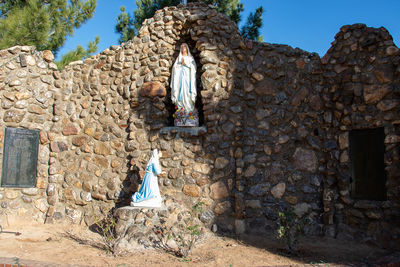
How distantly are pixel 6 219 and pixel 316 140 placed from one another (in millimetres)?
6152

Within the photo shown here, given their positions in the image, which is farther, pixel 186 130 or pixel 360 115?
pixel 186 130

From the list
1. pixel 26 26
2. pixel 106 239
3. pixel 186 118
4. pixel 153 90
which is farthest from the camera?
pixel 26 26

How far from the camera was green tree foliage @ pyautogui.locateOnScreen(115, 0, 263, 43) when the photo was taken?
12008 mm

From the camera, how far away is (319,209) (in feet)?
21.6

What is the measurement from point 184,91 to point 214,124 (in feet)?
3.06

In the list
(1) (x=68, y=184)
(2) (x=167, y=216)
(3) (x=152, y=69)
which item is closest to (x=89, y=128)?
(1) (x=68, y=184)

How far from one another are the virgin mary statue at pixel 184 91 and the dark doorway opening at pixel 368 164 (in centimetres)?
299

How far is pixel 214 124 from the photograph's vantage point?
682 centimetres

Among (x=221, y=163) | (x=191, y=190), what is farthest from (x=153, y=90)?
(x=191, y=190)

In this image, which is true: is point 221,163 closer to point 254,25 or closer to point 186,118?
point 186,118

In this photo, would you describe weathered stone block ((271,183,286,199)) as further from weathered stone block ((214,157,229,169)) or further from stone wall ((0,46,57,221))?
stone wall ((0,46,57,221))

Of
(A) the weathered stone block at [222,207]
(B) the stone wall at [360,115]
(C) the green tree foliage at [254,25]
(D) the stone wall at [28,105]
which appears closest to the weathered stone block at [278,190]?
(B) the stone wall at [360,115]

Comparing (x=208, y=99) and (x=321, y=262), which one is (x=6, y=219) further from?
(x=321, y=262)

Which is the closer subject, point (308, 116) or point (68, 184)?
point (308, 116)
